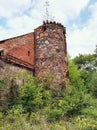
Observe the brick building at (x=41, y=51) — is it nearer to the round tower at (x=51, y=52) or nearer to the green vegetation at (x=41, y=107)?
the round tower at (x=51, y=52)

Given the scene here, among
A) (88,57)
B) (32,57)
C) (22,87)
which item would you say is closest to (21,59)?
(32,57)

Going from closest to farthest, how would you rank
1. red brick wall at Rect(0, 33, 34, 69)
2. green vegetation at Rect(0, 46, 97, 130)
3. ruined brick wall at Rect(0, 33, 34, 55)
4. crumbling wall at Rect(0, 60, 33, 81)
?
green vegetation at Rect(0, 46, 97, 130), crumbling wall at Rect(0, 60, 33, 81), red brick wall at Rect(0, 33, 34, 69), ruined brick wall at Rect(0, 33, 34, 55)

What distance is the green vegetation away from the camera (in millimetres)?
19719

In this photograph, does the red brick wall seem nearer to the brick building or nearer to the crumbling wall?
the brick building

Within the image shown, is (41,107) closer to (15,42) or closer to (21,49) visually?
(21,49)

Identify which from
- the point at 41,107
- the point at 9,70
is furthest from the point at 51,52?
the point at 41,107

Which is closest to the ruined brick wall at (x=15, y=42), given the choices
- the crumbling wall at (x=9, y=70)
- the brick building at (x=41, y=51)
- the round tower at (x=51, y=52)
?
the brick building at (x=41, y=51)

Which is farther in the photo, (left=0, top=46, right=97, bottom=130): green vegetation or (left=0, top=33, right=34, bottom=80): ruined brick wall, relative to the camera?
(left=0, top=33, right=34, bottom=80): ruined brick wall

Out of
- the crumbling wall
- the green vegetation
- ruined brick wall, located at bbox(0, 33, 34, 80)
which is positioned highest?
ruined brick wall, located at bbox(0, 33, 34, 80)

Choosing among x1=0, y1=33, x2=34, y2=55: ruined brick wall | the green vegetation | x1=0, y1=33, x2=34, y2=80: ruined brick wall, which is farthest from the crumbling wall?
x1=0, y1=33, x2=34, y2=55: ruined brick wall

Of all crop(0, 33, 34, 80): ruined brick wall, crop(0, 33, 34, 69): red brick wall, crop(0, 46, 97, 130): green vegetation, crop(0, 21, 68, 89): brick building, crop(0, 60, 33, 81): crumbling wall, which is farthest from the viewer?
crop(0, 33, 34, 69): red brick wall

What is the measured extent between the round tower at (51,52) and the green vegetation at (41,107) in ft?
2.19

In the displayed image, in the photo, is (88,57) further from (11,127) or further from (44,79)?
(11,127)

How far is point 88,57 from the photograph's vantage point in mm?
43531
